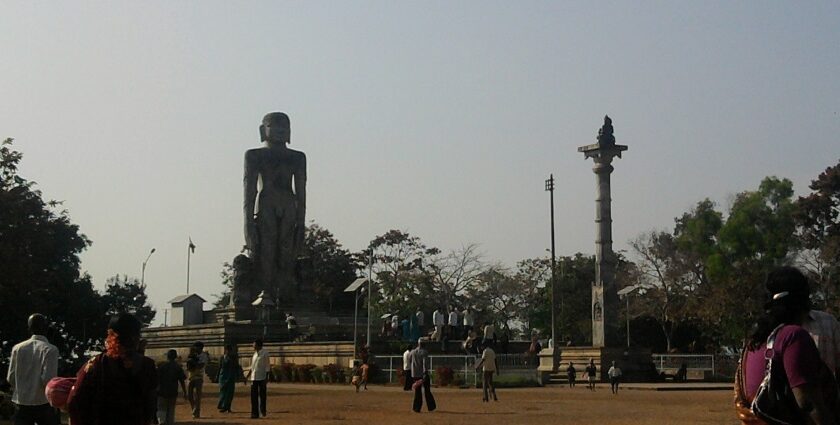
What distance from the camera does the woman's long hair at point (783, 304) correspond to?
5.63 meters

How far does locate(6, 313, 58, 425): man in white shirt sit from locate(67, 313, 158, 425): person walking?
300 centimetres

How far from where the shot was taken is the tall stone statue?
158 ft

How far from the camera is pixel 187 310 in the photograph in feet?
159

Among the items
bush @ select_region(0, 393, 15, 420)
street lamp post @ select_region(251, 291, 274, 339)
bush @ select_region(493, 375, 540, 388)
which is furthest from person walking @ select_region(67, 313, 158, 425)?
street lamp post @ select_region(251, 291, 274, 339)

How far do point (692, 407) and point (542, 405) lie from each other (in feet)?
9.56

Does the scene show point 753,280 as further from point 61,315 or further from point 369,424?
point 369,424

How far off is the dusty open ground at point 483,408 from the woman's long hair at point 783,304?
12.0 metres

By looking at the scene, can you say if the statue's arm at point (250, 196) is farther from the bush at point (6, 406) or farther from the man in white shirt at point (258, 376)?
the bush at point (6, 406)

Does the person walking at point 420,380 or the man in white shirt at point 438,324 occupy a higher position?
the man in white shirt at point 438,324

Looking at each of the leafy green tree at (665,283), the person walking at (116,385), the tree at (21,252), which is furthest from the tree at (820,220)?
the person walking at (116,385)

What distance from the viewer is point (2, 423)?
1738 cm

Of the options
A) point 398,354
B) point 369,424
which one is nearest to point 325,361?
point 398,354

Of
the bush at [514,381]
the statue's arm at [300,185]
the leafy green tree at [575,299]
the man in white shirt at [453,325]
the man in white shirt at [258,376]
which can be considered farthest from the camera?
the leafy green tree at [575,299]

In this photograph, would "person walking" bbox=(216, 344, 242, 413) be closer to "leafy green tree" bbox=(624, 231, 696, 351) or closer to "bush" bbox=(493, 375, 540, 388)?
"bush" bbox=(493, 375, 540, 388)
